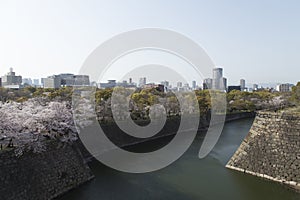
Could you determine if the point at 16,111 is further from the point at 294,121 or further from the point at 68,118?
the point at 294,121

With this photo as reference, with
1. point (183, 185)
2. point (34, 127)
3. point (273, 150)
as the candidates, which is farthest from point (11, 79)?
point (273, 150)

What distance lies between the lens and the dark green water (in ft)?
30.4

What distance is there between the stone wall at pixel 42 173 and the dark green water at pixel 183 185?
20.1 inches

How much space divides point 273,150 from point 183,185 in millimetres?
4308

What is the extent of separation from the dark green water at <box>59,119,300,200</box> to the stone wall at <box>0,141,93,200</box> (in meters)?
0.51

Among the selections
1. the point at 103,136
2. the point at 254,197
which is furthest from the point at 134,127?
the point at 254,197

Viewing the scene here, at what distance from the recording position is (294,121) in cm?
1077

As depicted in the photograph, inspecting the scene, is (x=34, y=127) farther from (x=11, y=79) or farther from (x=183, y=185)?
(x=11, y=79)

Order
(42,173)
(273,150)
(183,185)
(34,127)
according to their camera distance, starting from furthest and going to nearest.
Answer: (273,150)
(183,185)
(34,127)
(42,173)

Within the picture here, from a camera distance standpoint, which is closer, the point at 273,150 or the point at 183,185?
the point at 183,185

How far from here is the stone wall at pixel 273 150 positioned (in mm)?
10242

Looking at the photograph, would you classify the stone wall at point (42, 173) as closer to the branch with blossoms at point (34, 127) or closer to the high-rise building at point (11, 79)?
the branch with blossoms at point (34, 127)

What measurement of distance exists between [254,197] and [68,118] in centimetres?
875

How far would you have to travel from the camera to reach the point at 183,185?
1023 centimetres
